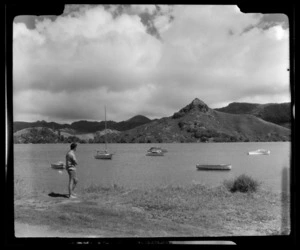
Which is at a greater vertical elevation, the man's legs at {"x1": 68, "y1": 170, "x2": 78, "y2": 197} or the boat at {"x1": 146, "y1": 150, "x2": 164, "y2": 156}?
the man's legs at {"x1": 68, "y1": 170, "x2": 78, "y2": 197}

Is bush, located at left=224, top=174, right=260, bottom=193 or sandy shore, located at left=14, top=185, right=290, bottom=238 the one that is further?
bush, located at left=224, top=174, right=260, bottom=193

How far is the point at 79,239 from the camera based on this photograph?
2.62m

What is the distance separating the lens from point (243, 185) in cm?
1603

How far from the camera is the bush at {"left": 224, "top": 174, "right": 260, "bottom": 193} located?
52.2 feet

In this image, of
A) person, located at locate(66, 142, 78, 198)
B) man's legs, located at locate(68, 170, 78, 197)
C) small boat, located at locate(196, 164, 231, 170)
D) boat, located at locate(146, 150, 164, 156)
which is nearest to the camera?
person, located at locate(66, 142, 78, 198)

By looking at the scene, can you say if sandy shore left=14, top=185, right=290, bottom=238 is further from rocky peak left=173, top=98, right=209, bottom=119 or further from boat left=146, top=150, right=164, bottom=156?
rocky peak left=173, top=98, right=209, bottom=119

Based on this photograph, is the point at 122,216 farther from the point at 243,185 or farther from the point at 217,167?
the point at 217,167

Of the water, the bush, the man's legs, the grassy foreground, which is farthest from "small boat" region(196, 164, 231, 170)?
the man's legs

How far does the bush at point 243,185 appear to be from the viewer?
15898 mm

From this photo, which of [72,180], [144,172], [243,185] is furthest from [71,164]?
[144,172]

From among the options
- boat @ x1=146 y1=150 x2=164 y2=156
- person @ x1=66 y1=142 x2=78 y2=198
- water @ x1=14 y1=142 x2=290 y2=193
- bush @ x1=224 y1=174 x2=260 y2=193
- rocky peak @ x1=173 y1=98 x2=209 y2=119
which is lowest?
water @ x1=14 y1=142 x2=290 y2=193

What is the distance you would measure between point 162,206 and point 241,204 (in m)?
3.13

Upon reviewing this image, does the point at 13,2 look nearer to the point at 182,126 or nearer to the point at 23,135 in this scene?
the point at 182,126
